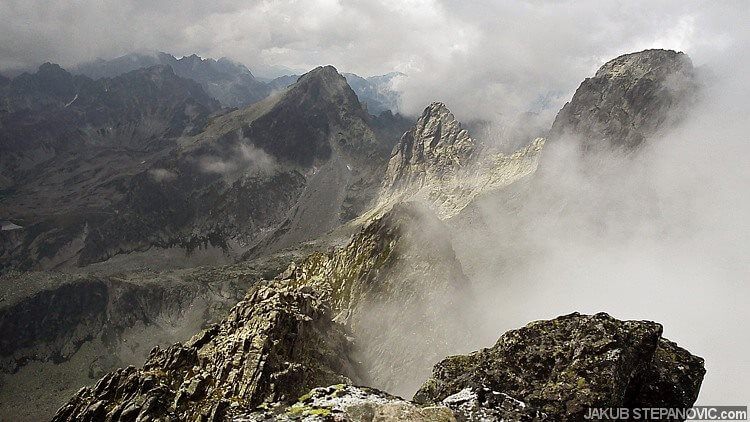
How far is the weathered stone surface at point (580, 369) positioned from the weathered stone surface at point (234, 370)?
30011mm

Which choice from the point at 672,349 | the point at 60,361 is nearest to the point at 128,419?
the point at 672,349

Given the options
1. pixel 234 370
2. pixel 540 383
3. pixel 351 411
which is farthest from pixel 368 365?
pixel 351 411

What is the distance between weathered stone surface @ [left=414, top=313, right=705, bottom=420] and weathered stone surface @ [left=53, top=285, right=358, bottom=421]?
30011 mm

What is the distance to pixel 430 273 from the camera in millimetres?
102000

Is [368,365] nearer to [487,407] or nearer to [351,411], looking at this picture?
[487,407]

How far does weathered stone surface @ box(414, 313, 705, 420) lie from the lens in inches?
615

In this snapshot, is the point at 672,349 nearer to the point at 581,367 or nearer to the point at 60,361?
the point at 581,367

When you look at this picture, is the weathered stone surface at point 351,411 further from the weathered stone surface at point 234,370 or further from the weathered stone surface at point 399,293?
the weathered stone surface at point 399,293

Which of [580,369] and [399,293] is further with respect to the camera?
[399,293]

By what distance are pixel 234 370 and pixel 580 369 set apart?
4947 centimetres

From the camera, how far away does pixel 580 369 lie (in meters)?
16.6

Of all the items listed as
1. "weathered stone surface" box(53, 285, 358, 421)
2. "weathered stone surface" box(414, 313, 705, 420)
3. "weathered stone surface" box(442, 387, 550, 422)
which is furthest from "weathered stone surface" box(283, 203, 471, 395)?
"weathered stone surface" box(442, 387, 550, 422)

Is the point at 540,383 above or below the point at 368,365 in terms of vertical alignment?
above

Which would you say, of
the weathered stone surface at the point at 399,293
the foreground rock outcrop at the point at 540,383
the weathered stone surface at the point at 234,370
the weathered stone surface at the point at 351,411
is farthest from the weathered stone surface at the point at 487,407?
the weathered stone surface at the point at 399,293
